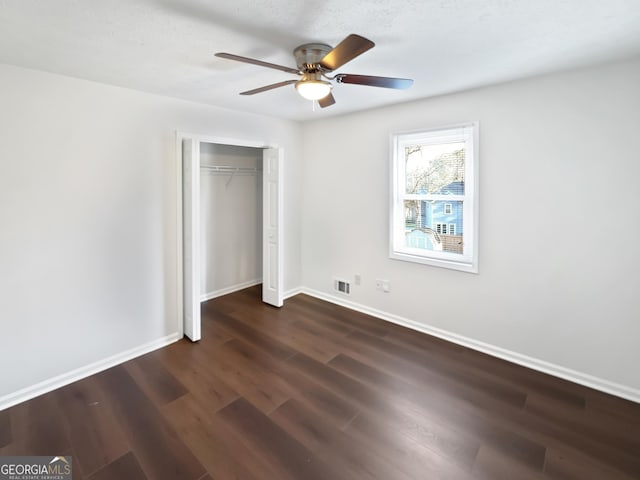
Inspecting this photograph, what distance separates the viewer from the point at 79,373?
106 inches

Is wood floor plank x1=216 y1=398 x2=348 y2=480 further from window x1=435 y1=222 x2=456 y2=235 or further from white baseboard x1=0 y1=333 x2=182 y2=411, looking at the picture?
window x1=435 y1=222 x2=456 y2=235

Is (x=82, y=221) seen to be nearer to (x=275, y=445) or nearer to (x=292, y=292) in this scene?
(x=275, y=445)

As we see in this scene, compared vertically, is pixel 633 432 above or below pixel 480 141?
below

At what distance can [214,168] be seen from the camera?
4.40m

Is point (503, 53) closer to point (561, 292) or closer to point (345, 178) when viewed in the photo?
point (561, 292)

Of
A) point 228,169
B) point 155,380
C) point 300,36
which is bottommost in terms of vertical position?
point 155,380

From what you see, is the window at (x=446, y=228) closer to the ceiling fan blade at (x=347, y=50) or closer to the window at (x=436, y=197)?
the window at (x=436, y=197)

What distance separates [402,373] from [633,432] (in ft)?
4.91

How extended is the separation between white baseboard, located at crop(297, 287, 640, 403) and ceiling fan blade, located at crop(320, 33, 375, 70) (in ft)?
9.11

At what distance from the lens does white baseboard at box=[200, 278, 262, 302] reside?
4532 mm

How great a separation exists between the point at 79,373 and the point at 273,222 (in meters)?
2.41

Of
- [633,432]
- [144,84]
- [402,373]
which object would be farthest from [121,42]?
[633,432]

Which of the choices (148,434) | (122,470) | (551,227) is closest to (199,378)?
(148,434)

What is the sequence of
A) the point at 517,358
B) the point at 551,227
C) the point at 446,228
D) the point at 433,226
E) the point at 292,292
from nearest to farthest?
the point at 551,227
the point at 517,358
the point at 446,228
the point at 433,226
the point at 292,292
